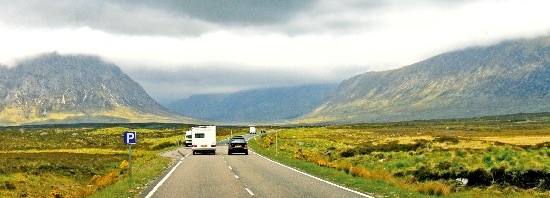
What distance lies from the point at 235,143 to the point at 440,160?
1992cm

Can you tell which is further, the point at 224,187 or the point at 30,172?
the point at 30,172

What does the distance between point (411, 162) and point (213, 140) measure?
21400 mm

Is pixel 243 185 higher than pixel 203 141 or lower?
lower

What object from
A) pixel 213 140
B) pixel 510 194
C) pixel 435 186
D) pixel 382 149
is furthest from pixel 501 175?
pixel 213 140

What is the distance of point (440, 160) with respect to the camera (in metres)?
39.8

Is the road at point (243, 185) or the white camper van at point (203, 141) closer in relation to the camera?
the road at point (243, 185)

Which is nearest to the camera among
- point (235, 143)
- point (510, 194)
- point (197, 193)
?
point (197, 193)

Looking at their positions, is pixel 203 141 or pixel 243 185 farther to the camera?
pixel 203 141

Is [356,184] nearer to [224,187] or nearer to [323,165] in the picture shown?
[224,187]

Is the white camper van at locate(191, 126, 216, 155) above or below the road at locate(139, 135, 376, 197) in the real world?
above

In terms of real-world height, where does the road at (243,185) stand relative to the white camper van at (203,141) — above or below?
below

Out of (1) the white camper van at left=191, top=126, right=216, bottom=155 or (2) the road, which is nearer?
(2) the road

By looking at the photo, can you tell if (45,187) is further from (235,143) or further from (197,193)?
(235,143)

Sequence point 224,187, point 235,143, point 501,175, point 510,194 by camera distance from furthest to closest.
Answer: point 235,143 → point 501,175 → point 510,194 → point 224,187
